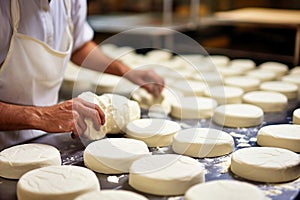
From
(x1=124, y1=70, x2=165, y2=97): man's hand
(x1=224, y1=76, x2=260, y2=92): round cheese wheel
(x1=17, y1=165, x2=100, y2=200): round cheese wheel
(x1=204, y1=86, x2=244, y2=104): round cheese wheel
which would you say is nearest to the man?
(x1=17, y1=165, x2=100, y2=200): round cheese wheel

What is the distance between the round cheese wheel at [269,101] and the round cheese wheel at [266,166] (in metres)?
0.72

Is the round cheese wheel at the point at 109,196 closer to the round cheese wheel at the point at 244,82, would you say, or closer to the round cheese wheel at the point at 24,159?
the round cheese wheel at the point at 24,159

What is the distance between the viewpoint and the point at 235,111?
2.17 meters

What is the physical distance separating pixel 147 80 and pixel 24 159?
1.05 m

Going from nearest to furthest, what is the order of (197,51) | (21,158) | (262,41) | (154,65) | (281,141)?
(21,158), (281,141), (154,65), (197,51), (262,41)

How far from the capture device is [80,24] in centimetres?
237

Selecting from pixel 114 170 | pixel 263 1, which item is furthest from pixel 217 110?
pixel 263 1

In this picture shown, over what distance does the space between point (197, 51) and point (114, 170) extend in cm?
230

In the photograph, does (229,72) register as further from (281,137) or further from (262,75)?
(281,137)

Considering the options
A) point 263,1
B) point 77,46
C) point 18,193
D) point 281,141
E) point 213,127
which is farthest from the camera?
point 263,1

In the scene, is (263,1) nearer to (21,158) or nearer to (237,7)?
(237,7)

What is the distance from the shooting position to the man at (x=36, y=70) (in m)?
1.69

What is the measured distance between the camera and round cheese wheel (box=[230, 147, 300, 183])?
1493 mm

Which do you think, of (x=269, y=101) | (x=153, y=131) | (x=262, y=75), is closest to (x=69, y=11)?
(x=153, y=131)
